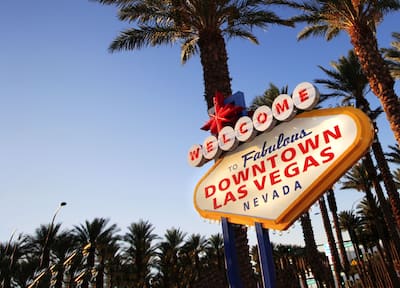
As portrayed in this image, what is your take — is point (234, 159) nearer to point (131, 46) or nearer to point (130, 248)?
point (131, 46)

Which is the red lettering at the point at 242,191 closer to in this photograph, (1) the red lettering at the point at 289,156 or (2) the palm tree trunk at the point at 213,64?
(1) the red lettering at the point at 289,156

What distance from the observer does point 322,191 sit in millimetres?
6945

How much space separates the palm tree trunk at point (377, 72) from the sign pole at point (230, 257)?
27.9 ft

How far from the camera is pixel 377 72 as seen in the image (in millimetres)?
14297

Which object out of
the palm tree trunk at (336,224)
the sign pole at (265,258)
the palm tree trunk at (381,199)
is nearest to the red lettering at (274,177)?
the sign pole at (265,258)

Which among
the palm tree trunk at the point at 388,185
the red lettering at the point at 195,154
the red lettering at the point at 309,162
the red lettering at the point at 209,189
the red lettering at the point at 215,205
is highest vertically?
the palm tree trunk at the point at 388,185

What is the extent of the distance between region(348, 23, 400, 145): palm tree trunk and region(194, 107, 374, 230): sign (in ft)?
25.1

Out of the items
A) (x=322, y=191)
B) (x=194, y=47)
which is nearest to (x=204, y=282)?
(x=194, y=47)

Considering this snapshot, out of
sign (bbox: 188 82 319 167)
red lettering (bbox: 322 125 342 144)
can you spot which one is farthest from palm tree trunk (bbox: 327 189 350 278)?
red lettering (bbox: 322 125 342 144)

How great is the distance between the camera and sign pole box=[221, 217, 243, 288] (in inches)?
316

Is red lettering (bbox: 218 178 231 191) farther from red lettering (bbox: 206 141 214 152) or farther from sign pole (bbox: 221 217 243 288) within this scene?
red lettering (bbox: 206 141 214 152)

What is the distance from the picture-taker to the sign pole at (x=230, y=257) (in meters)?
8.02

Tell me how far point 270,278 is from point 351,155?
113 inches

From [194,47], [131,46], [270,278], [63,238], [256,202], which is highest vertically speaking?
[194,47]
